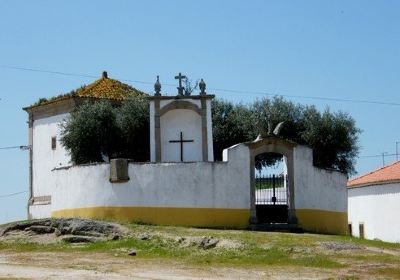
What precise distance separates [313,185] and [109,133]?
43.8 ft

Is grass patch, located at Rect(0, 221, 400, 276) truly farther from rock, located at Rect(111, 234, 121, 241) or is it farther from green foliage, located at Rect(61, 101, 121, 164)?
green foliage, located at Rect(61, 101, 121, 164)

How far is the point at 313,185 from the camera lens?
27.4m

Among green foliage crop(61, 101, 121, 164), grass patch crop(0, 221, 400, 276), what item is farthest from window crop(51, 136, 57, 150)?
grass patch crop(0, 221, 400, 276)

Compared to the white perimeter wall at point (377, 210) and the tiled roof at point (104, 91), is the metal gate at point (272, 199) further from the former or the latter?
the tiled roof at point (104, 91)

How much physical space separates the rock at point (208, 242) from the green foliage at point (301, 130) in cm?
1559

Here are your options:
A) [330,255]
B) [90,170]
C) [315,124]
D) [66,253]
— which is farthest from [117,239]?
[315,124]

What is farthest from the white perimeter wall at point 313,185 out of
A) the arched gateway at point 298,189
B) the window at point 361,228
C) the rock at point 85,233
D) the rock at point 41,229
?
the window at point 361,228

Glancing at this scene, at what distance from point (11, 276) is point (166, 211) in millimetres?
10051

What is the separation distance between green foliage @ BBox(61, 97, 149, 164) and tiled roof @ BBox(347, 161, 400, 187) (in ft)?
44.3

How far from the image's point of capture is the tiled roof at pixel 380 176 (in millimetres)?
A: 40281

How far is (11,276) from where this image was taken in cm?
1656

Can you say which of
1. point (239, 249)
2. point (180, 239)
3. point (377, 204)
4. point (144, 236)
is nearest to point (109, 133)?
point (144, 236)

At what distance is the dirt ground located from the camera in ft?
55.7

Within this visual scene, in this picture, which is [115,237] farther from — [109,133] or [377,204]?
[377,204]
